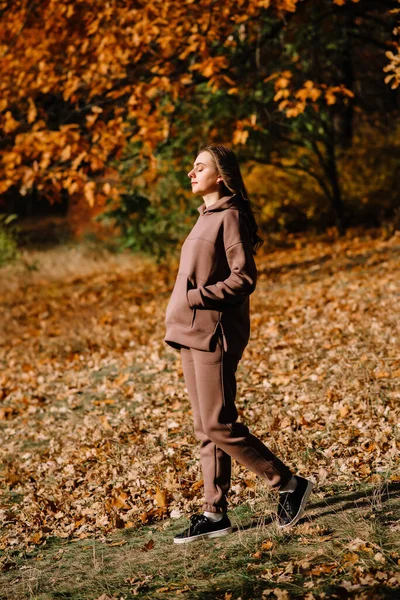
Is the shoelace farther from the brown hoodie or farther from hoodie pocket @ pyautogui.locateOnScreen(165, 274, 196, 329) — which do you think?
hoodie pocket @ pyautogui.locateOnScreen(165, 274, 196, 329)

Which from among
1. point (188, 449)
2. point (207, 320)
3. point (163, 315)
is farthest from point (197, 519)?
point (163, 315)

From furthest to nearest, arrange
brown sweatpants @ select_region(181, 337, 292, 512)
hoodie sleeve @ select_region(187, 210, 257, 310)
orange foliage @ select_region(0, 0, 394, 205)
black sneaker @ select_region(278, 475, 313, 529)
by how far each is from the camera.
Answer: orange foliage @ select_region(0, 0, 394, 205) < black sneaker @ select_region(278, 475, 313, 529) < brown sweatpants @ select_region(181, 337, 292, 512) < hoodie sleeve @ select_region(187, 210, 257, 310)

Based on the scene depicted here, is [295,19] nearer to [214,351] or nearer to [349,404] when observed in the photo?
Result: [349,404]

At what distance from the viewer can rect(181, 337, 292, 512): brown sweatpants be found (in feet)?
11.2

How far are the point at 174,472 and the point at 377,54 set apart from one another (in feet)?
62.8

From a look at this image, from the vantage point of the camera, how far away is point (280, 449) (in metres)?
4.80

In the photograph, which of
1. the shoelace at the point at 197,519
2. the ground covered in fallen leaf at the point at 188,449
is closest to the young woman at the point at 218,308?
the shoelace at the point at 197,519

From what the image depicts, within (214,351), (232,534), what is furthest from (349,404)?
(214,351)

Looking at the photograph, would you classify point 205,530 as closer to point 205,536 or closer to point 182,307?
point 205,536

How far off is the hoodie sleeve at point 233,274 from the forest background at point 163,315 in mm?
1280

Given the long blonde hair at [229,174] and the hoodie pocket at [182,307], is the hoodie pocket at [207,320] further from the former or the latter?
the long blonde hair at [229,174]

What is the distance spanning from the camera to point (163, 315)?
412 inches

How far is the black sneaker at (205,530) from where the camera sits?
3.68 meters

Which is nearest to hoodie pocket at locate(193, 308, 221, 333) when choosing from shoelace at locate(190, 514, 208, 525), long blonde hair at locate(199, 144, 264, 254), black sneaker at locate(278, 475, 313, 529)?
long blonde hair at locate(199, 144, 264, 254)
